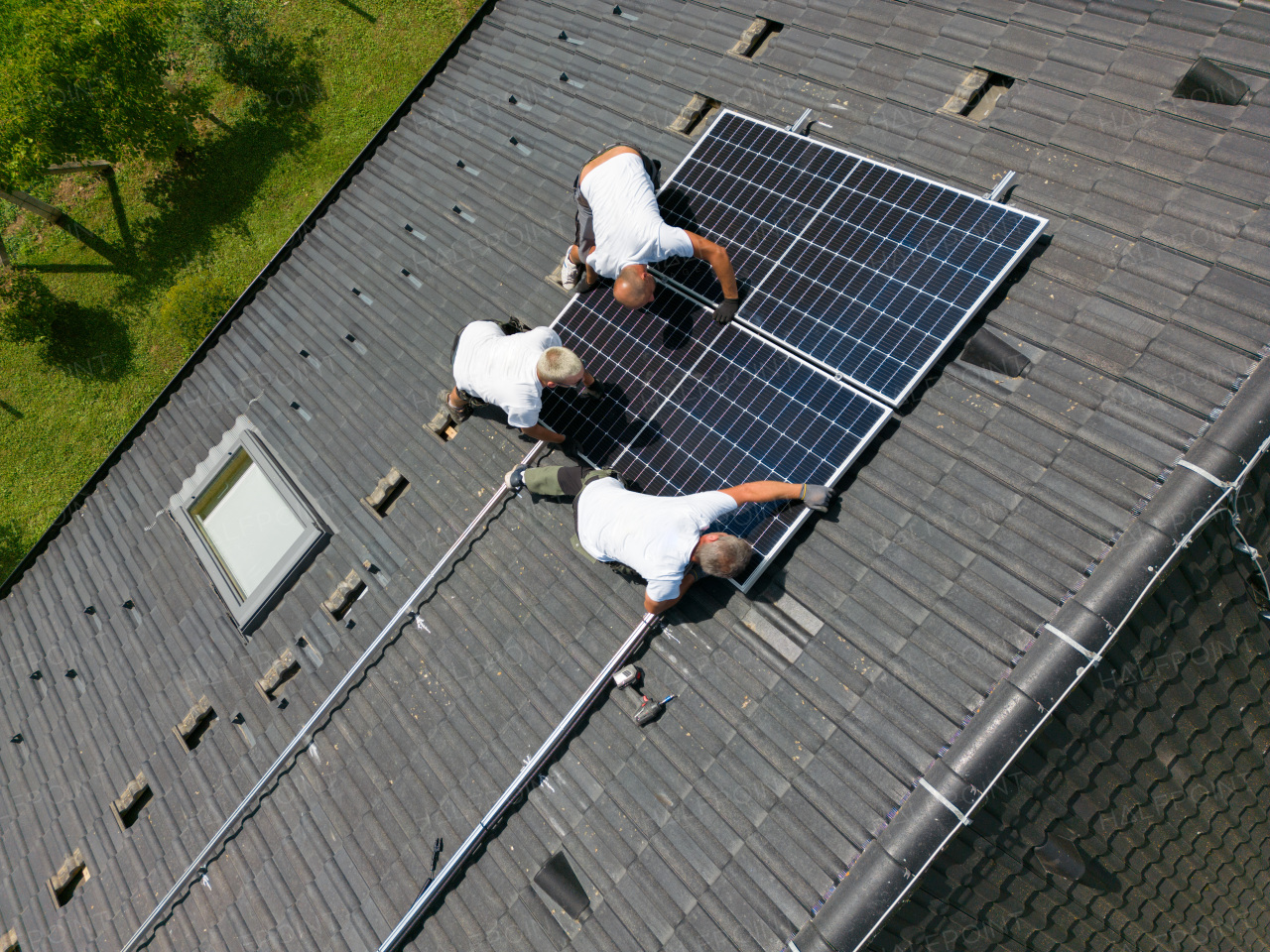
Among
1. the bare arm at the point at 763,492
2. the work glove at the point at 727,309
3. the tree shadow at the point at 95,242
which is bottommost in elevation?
the tree shadow at the point at 95,242

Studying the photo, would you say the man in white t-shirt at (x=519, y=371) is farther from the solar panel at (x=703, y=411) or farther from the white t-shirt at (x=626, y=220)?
the white t-shirt at (x=626, y=220)

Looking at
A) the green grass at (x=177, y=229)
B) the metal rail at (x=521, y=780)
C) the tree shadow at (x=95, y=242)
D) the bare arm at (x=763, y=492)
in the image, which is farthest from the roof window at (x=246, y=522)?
the tree shadow at (x=95, y=242)

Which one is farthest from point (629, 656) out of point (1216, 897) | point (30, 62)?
point (30, 62)

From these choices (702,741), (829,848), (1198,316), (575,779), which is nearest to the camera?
(829,848)

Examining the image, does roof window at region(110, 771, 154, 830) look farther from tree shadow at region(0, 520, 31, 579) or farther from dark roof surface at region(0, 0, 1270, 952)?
tree shadow at region(0, 520, 31, 579)

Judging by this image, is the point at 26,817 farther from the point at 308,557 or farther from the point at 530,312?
the point at 530,312

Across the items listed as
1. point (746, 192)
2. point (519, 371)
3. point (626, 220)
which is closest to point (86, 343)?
point (519, 371)

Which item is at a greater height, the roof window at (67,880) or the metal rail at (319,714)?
the metal rail at (319,714)
